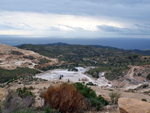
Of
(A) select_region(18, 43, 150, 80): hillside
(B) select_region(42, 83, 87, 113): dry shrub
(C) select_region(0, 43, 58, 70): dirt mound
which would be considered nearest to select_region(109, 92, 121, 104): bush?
(B) select_region(42, 83, 87, 113): dry shrub

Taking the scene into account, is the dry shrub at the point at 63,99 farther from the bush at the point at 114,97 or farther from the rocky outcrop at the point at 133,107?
the bush at the point at 114,97

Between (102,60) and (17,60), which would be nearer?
(17,60)

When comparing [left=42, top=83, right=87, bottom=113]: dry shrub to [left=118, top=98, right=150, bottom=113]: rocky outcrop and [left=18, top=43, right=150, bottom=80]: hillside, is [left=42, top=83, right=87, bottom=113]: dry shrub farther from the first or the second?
[left=18, top=43, right=150, bottom=80]: hillside

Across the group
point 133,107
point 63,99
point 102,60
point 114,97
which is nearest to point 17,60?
point 102,60

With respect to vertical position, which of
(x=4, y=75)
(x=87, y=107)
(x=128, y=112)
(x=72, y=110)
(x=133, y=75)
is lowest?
(x=4, y=75)

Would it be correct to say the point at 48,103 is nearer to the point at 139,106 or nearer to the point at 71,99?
the point at 71,99

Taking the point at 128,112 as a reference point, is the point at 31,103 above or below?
below

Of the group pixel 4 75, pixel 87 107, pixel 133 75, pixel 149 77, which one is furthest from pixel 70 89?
pixel 4 75

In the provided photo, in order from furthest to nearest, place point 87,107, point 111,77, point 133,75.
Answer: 1. point 111,77
2. point 133,75
3. point 87,107

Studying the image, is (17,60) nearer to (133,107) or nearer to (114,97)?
(114,97)
